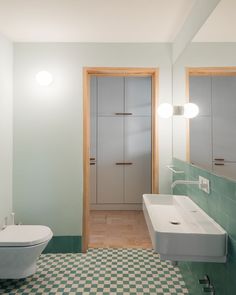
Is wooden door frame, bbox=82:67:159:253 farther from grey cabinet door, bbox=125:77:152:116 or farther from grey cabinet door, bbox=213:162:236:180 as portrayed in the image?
grey cabinet door, bbox=125:77:152:116

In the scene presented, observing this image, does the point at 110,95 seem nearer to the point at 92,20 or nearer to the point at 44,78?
the point at 44,78

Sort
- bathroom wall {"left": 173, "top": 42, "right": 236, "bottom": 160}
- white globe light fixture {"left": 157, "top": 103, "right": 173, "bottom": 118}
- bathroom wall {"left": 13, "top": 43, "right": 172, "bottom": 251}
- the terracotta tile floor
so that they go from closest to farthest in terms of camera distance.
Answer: bathroom wall {"left": 173, "top": 42, "right": 236, "bottom": 160} → white globe light fixture {"left": 157, "top": 103, "right": 173, "bottom": 118} → bathroom wall {"left": 13, "top": 43, "right": 172, "bottom": 251} → the terracotta tile floor

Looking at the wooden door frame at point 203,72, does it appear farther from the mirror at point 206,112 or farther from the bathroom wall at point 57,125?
→ the bathroom wall at point 57,125

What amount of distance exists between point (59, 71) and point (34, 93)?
0.36 m

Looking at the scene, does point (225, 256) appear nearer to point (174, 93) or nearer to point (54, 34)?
point (174, 93)

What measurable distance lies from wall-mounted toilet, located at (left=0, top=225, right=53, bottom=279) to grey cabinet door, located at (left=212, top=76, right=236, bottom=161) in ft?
5.15

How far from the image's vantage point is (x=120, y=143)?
4.41 meters

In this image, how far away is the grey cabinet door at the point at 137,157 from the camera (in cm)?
439

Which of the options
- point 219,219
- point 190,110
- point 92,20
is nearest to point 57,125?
point 92,20

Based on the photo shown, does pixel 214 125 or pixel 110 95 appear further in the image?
pixel 110 95

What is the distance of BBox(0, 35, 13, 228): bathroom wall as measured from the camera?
8.71ft

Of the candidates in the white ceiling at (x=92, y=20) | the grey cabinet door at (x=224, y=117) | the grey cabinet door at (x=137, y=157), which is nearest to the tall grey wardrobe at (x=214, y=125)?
the grey cabinet door at (x=224, y=117)

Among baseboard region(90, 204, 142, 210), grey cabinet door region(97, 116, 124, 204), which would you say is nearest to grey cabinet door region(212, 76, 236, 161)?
grey cabinet door region(97, 116, 124, 204)

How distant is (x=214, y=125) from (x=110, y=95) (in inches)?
110
